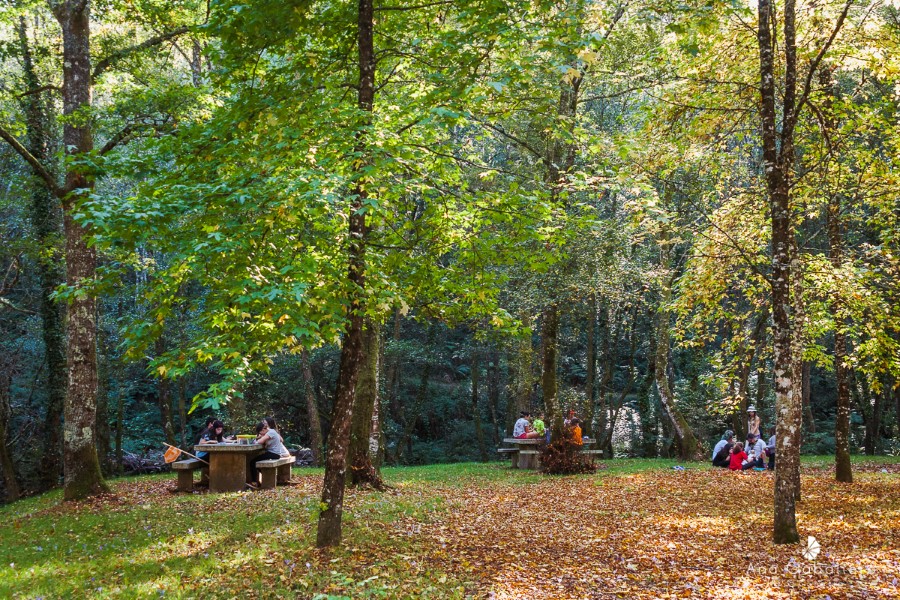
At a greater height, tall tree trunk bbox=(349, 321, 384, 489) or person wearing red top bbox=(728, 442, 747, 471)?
tall tree trunk bbox=(349, 321, 384, 489)

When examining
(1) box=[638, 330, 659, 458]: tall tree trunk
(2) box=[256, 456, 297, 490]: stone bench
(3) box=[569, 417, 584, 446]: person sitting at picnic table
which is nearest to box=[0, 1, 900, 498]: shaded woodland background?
(2) box=[256, 456, 297, 490]: stone bench

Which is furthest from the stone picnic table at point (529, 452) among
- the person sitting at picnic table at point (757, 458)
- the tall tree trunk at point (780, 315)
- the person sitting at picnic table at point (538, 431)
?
the tall tree trunk at point (780, 315)

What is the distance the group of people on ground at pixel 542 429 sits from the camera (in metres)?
16.2

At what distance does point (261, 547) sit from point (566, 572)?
134 inches

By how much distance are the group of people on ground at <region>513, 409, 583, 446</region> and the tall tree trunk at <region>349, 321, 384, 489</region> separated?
242 inches

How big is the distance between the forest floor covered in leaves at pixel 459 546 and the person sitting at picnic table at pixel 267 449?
1094 mm

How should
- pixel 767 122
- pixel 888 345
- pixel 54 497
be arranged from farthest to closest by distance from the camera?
pixel 54 497, pixel 888 345, pixel 767 122

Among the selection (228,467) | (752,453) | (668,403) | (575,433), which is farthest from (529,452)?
(228,467)

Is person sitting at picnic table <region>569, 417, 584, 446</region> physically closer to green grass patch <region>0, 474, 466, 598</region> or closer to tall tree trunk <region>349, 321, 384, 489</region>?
tall tree trunk <region>349, 321, 384, 489</region>

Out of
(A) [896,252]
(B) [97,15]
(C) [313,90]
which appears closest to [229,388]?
(C) [313,90]

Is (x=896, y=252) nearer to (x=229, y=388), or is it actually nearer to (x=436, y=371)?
(x=229, y=388)

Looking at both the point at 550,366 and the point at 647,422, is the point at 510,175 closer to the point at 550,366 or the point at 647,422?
the point at 550,366

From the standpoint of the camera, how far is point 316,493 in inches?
452

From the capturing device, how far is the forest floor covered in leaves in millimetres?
5867
